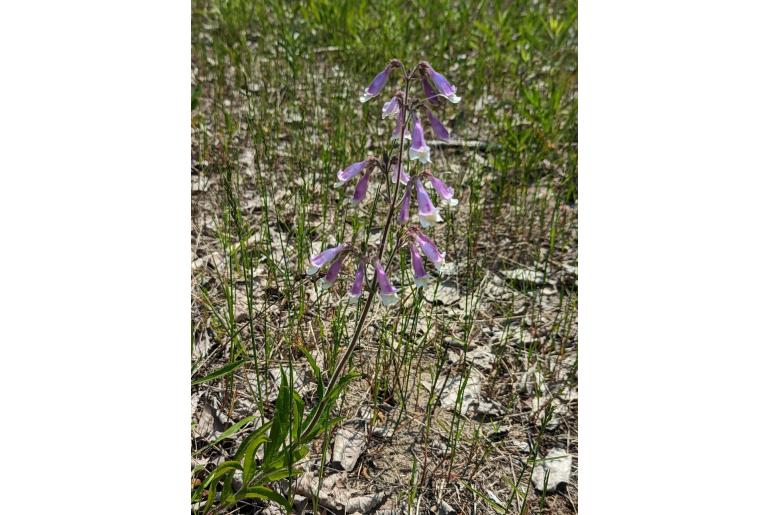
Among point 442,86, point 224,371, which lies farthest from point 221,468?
point 442,86

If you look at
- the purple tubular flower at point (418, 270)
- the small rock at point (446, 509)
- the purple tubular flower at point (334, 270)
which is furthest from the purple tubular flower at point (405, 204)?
the small rock at point (446, 509)

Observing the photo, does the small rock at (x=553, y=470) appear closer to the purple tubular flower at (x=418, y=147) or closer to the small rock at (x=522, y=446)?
the small rock at (x=522, y=446)

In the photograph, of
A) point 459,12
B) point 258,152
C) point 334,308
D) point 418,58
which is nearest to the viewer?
point 334,308

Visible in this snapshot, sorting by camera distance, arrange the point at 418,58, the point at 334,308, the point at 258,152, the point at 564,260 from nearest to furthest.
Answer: the point at 334,308 < the point at 564,260 < the point at 258,152 < the point at 418,58

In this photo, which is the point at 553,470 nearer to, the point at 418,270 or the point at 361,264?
the point at 418,270

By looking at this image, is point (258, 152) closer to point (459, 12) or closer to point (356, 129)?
point (356, 129)

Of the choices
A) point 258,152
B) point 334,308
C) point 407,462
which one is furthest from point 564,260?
point 258,152
